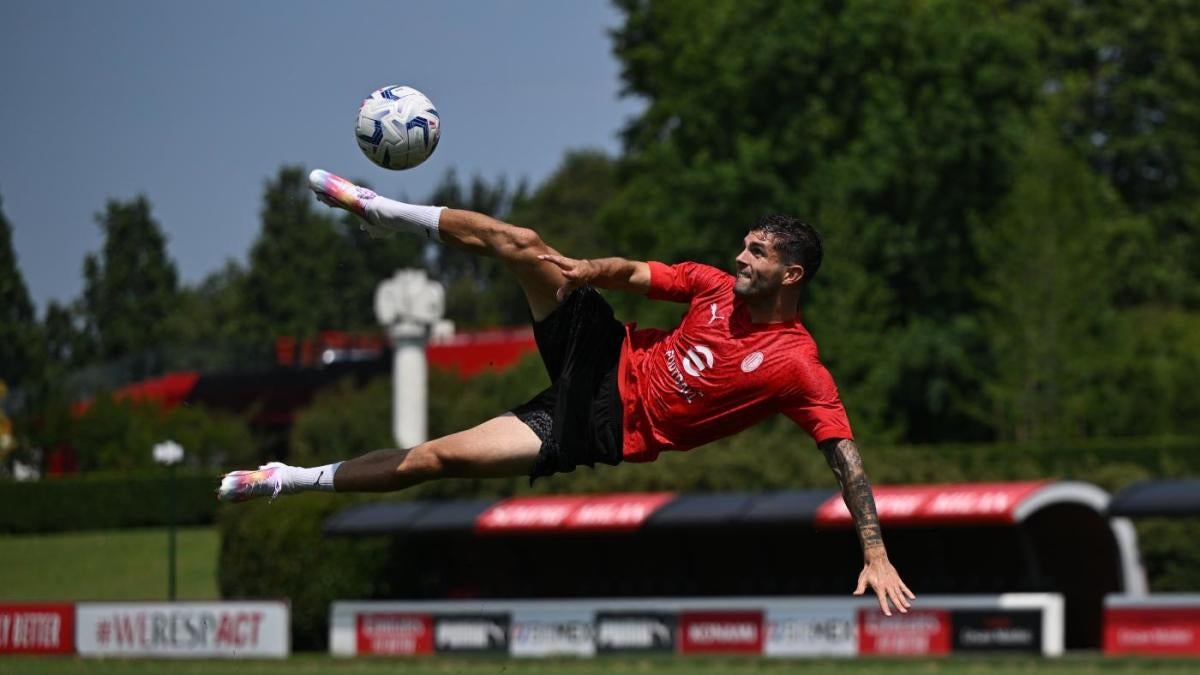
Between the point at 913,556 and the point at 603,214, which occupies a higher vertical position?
the point at 603,214

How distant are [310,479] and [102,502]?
3248cm

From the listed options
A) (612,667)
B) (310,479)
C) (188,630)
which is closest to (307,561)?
(188,630)

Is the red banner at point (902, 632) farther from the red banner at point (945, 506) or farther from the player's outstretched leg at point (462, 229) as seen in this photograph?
the player's outstretched leg at point (462, 229)

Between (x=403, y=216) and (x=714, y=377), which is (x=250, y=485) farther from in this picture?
(x=714, y=377)

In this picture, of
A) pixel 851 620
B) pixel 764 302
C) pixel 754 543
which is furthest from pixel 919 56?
pixel 764 302

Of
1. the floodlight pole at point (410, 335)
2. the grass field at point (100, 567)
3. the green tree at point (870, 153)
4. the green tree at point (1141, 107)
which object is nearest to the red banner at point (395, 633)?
the grass field at point (100, 567)

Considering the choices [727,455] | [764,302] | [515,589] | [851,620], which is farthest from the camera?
[727,455]

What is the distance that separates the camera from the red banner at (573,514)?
3080cm

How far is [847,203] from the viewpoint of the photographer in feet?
163

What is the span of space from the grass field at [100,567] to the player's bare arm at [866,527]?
2633cm

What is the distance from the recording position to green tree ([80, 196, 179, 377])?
41719 millimetres

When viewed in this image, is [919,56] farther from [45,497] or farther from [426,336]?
[45,497]

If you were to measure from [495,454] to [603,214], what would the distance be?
147ft

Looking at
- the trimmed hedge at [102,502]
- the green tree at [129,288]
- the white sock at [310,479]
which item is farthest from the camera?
the green tree at [129,288]
